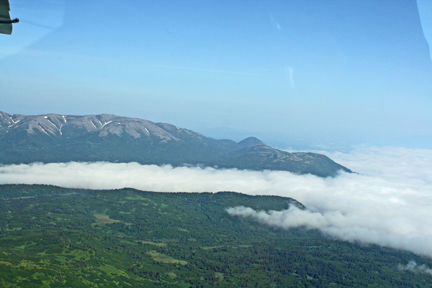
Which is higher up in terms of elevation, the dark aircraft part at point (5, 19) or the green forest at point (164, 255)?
the dark aircraft part at point (5, 19)

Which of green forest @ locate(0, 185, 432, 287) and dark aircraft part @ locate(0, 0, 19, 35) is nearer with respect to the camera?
→ dark aircraft part @ locate(0, 0, 19, 35)

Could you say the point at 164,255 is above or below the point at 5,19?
below

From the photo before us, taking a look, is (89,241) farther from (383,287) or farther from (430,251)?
(430,251)

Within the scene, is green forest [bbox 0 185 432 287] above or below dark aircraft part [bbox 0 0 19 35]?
below

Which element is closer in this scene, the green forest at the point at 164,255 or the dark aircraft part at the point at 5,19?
the dark aircraft part at the point at 5,19

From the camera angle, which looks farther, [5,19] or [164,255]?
[164,255]
